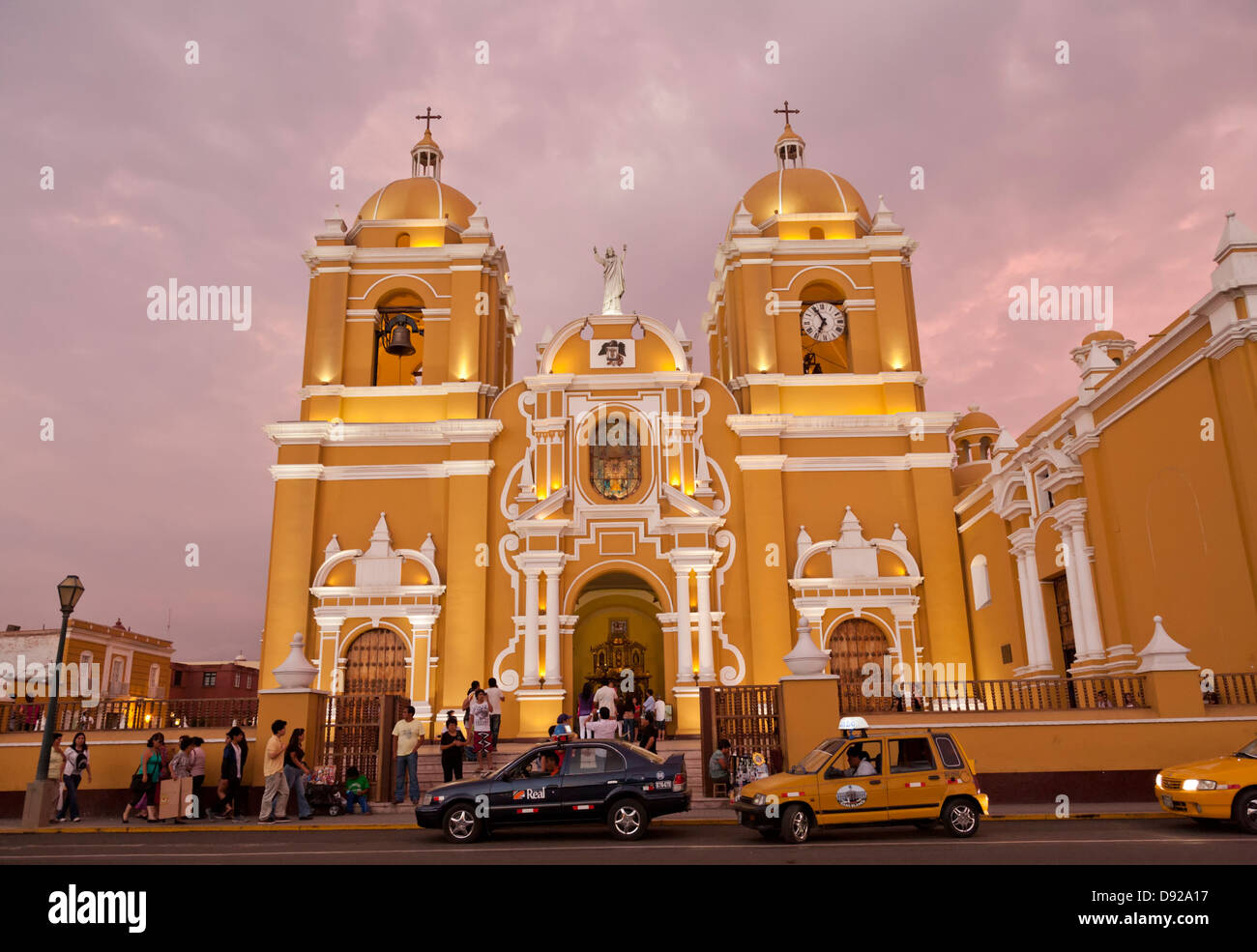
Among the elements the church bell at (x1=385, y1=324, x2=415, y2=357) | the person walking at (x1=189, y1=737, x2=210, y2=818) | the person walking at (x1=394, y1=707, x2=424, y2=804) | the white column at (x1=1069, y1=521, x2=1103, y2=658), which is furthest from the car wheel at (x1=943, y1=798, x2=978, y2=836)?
the church bell at (x1=385, y1=324, x2=415, y2=357)

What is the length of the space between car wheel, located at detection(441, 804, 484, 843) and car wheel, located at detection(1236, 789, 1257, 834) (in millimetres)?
8377

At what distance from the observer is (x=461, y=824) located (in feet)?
35.4

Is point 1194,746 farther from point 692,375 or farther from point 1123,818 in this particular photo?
point 692,375

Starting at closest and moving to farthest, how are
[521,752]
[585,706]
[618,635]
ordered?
[521,752] → [585,706] → [618,635]

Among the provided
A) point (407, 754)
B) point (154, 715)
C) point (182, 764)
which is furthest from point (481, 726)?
point (154, 715)

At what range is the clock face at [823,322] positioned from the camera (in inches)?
1000

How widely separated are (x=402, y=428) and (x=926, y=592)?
13.7 m

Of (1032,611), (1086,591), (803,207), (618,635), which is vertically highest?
(803,207)

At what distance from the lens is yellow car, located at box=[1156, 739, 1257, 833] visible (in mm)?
10070

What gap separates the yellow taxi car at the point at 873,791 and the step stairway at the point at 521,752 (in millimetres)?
2339

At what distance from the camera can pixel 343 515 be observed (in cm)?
2338

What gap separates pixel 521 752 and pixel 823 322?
1412 centimetres

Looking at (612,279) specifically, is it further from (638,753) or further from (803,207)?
(638,753)

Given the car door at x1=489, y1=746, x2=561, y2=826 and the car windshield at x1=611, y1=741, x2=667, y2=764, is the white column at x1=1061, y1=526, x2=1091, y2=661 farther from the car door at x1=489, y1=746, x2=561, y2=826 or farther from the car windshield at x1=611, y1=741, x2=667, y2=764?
the car door at x1=489, y1=746, x2=561, y2=826
